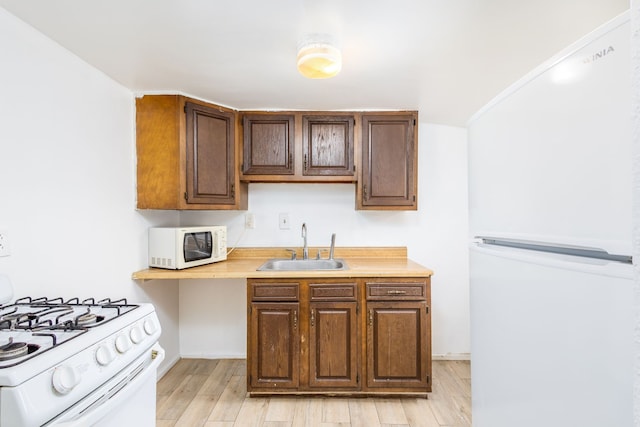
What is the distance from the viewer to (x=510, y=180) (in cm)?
85

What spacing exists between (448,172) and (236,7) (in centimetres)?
211

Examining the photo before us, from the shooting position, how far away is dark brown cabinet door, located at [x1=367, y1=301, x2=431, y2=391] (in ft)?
6.61

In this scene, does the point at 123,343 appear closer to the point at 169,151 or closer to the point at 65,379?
the point at 65,379

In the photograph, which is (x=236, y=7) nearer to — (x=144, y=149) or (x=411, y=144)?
(x=144, y=149)

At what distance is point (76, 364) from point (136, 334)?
0.83ft

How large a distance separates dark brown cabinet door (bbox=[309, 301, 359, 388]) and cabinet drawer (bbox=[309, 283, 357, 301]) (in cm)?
3

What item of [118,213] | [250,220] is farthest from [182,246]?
[250,220]

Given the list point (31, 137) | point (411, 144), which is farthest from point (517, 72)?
point (31, 137)

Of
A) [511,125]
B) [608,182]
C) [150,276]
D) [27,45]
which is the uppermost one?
[27,45]

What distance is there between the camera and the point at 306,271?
204cm

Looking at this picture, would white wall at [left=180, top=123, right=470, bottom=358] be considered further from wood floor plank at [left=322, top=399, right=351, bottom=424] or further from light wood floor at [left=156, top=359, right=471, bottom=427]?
wood floor plank at [left=322, top=399, right=351, bottom=424]

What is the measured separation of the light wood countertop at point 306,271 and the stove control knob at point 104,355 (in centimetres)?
109

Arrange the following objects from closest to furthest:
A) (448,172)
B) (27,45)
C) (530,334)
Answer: (530,334), (27,45), (448,172)

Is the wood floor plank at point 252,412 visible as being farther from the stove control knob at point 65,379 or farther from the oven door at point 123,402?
the stove control knob at point 65,379
